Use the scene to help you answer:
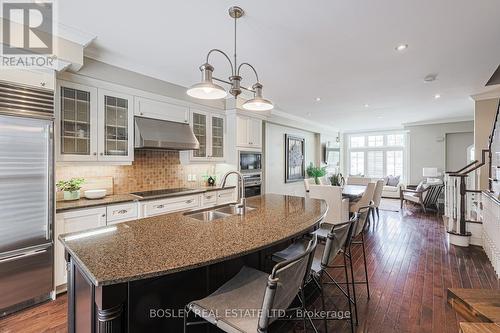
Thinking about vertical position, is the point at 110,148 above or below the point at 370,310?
above

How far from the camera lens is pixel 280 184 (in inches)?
250

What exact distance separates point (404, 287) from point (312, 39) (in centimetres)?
280

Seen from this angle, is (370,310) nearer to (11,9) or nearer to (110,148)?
(110,148)

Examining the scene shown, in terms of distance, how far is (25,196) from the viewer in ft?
6.98

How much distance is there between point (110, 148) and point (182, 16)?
182 centimetres

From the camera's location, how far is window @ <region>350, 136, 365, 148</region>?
995 centimetres

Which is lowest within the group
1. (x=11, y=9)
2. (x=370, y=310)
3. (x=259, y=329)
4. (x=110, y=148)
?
(x=370, y=310)

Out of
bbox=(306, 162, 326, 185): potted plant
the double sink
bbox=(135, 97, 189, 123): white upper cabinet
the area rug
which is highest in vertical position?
bbox=(135, 97, 189, 123): white upper cabinet

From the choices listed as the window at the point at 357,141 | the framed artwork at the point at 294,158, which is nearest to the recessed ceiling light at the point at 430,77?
the framed artwork at the point at 294,158

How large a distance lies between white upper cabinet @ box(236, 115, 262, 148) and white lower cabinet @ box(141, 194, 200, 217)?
1.40 m

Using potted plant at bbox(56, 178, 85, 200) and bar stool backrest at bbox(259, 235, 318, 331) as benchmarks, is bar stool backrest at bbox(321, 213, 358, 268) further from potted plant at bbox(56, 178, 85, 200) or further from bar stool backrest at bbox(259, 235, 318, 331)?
potted plant at bbox(56, 178, 85, 200)

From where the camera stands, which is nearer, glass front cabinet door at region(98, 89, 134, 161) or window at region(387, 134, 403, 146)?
glass front cabinet door at region(98, 89, 134, 161)

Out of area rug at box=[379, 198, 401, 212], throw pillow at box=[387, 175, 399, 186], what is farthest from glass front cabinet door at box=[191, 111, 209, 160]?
throw pillow at box=[387, 175, 399, 186]

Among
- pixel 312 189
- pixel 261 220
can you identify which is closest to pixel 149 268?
pixel 261 220
